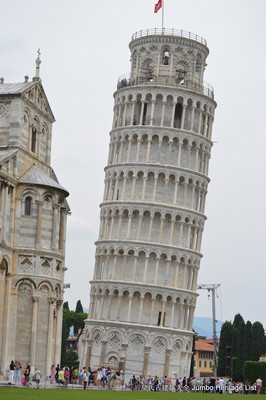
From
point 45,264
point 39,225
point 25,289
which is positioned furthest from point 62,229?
point 25,289

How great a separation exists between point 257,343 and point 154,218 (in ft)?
70.0

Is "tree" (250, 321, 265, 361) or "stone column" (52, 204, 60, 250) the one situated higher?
"stone column" (52, 204, 60, 250)

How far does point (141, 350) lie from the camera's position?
272 feet

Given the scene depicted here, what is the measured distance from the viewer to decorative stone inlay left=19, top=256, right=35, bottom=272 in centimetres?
5334

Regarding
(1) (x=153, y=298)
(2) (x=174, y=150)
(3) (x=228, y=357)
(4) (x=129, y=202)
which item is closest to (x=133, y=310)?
(1) (x=153, y=298)

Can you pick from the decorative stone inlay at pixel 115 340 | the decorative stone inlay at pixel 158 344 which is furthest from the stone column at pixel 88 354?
the decorative stone inlay at pixel 158 344

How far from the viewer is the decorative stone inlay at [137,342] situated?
83062 mm

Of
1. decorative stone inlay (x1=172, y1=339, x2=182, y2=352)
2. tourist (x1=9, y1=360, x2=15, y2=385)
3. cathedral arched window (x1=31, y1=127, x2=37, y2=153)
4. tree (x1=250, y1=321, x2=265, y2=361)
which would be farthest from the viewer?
tree (x1=250, y1=321, x2=265, y2=361)

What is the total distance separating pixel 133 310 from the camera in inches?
3307

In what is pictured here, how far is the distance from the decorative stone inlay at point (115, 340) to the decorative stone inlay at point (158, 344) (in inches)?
120

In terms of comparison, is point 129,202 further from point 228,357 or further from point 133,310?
point 228,357

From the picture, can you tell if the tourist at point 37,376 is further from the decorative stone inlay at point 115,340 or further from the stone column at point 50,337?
the decorative stone inlay at point 115,340

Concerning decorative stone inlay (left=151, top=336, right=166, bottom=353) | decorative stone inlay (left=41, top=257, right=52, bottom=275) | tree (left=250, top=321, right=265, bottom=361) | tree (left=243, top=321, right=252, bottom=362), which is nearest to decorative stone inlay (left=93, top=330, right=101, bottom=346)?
decorative stone inlay (left=151, top=336, right=166, bottom=353)

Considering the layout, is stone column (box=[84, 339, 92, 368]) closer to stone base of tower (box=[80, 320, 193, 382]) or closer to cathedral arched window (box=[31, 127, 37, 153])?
stone base of tower (box=[80, 320, 193, 382])
